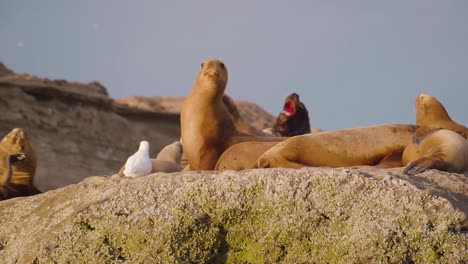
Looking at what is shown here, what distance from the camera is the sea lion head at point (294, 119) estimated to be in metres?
10.5

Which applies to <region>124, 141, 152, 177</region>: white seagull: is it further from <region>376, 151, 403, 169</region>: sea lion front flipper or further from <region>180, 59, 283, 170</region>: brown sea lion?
<region>376, 151, 403, 169</region>: sea lion front flipper

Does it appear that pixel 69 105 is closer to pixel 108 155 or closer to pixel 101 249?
pixel 108 155

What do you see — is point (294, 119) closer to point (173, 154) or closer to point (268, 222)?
point (173, 154)

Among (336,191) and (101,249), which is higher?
(336,191)

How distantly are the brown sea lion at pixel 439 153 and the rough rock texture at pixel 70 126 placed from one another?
1645cm

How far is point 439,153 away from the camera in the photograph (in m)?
6.96

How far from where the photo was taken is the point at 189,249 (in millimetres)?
5559

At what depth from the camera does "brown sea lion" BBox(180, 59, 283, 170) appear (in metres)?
8.41

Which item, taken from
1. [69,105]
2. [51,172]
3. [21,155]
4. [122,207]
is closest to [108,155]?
[69,105]

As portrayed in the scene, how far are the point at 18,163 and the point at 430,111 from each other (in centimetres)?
432

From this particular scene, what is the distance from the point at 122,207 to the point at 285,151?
219cm

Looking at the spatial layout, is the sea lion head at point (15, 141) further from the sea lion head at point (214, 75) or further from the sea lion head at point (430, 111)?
the sea lion head at point (430, 111)

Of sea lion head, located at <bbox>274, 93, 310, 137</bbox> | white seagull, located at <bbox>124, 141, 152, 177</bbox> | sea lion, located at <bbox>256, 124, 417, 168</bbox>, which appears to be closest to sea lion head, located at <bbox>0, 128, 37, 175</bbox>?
sea lion head, located at <bbox>274, 93, 310, 137</bbox>

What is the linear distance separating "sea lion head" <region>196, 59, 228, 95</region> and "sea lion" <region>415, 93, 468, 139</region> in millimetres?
1857
